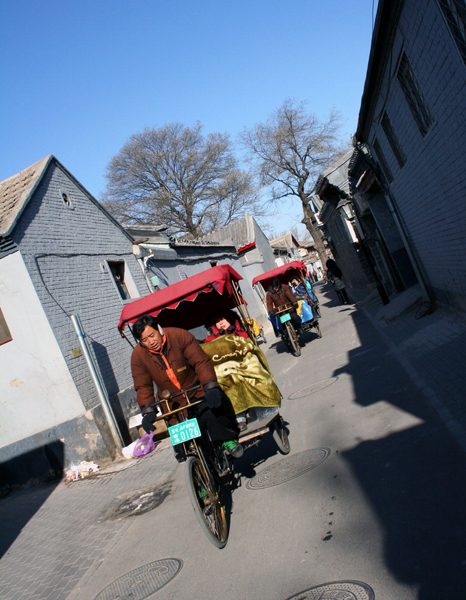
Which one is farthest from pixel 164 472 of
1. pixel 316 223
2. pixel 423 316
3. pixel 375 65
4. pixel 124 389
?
pixel 316 223

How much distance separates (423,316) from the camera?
12.4 meters

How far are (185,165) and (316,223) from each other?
11.8 m

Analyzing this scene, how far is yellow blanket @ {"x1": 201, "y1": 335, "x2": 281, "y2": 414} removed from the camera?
248 inches

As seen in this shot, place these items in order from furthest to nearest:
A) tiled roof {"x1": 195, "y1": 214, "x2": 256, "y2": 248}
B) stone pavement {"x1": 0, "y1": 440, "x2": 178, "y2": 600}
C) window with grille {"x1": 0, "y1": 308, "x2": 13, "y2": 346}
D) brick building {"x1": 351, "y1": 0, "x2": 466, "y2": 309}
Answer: tiled roof {"x1": 195, "y1": 214, "x2": 256, "y2": 248}
window with grille {"x1": 0, "y1": 308, "x2": 13, "y2": 346}
brick building {"x1": 351, "y1": 0, "x2": 466, "y2": 309}
stone pavement {"x1": 0, "y1": 440, "x2": 178, "y2": 600}

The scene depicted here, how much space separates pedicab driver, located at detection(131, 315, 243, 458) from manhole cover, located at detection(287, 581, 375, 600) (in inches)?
83.3

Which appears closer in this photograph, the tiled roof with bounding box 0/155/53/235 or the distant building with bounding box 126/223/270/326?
the tiled roof with bounding box 0/155/53/235

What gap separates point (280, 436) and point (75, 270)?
764cm

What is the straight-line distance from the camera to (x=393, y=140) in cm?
1210

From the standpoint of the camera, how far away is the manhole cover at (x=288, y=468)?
5.88m

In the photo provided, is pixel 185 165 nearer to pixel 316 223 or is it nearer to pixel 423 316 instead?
pixel 316 223

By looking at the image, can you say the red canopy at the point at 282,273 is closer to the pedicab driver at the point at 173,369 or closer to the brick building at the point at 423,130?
the brick building at the point at 423,130

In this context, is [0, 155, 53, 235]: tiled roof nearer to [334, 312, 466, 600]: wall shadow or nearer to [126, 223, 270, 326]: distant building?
[126, 223, 270, 326]: distant building

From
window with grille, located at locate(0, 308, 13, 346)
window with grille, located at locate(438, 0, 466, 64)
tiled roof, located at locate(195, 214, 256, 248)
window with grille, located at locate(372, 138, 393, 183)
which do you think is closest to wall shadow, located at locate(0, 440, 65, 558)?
window with grille, located at locate(0, 308, 13, 346)

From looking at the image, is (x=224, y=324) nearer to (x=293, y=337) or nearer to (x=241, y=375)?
(x=241, y=375)
